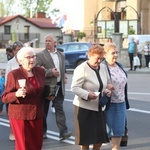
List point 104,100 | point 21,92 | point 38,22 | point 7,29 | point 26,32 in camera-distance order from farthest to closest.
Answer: point 38,22 → point 26,32 → point 7,29 → point 104,100 → point 21,92

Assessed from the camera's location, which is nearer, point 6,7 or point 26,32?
point 26,32

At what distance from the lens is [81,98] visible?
7.35m

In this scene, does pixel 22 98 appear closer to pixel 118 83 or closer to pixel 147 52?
pixel 118 83

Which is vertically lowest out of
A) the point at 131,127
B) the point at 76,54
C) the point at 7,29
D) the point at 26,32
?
the point at 131,127

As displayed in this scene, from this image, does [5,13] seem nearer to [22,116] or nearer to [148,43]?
[148,43]

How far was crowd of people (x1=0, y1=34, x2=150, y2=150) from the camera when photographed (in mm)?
6625

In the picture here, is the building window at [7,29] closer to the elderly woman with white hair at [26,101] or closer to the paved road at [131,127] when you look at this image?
the paved road at [131,127]

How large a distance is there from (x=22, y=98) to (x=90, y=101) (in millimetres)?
1146

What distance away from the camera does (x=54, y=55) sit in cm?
985

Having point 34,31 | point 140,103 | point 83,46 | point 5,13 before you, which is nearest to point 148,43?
point 83,46

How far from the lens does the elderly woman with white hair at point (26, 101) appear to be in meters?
6.59

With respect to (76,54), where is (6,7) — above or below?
above

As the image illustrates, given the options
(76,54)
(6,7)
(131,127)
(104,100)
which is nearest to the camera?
(104,100)

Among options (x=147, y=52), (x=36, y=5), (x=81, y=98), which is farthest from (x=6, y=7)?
(x=81, y=98)
